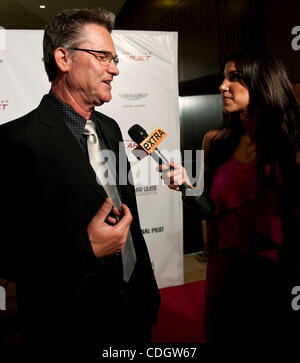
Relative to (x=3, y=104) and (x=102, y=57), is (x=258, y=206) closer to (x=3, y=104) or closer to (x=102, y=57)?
(x=102, y=57)

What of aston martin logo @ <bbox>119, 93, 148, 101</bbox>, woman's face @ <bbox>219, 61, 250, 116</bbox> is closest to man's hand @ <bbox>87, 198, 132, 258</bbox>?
woman's face @ <bbox>219, 61, 250, 116</bbox>

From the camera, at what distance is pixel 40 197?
3.09 ft

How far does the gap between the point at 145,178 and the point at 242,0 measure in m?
1.63

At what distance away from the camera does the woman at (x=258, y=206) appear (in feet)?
4.30

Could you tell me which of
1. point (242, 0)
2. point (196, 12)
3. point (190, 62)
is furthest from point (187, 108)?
point (242, 0)

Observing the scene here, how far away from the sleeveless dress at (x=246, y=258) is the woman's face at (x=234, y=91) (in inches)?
9.7

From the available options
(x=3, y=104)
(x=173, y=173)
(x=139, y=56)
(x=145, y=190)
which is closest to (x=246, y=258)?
(x=173, y=173)

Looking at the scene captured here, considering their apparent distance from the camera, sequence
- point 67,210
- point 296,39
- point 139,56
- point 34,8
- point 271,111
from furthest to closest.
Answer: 1. point 34,8
2. point 139,56
3. point 296,39
4. point 271,111
5. point 67,210

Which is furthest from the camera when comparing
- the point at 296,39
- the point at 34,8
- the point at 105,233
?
the point at 34,8

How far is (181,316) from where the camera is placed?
91.3 inches

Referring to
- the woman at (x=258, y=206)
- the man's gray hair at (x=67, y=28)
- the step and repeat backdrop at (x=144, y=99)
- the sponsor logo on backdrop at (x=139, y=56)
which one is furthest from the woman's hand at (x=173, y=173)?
the sponsor logo on backdrop at (x=139, y=56)

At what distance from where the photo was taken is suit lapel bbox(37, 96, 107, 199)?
3.21 ft

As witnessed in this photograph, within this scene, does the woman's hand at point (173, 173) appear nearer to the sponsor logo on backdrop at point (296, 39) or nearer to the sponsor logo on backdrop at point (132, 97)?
the sponsor logo on backdrop at point (132, 97)

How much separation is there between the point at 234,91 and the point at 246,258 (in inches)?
31.6
